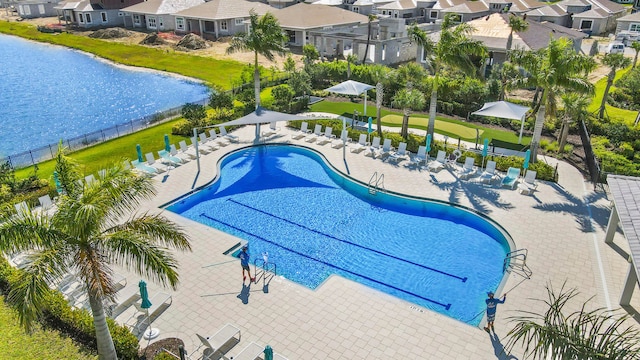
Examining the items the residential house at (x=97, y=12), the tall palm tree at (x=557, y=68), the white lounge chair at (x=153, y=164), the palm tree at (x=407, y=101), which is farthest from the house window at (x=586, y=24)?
the residential house at (x=97, y=12)

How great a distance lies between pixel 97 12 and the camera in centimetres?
7344

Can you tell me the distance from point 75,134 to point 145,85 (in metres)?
13.8

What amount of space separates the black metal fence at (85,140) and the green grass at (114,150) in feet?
1.59

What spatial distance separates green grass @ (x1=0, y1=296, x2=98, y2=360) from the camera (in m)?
12.8

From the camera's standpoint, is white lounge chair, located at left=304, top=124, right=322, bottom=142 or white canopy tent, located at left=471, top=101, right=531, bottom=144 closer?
white canopy tent, located at left=471, top=101, right=531, bottom=144

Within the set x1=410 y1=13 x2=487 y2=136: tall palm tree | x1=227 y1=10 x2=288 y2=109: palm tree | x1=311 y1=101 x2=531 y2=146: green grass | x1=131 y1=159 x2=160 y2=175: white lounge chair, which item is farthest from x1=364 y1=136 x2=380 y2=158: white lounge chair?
x1=131 y1=159 x2=160 y2=175: white lounge chair

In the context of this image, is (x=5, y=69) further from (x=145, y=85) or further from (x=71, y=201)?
(x=71, y=201)

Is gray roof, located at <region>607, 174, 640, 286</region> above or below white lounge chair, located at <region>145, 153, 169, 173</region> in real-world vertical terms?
above

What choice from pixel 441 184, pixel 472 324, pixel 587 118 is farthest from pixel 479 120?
pixel 472 324

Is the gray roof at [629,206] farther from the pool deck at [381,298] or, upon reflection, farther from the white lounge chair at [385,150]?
the white lounge chair at [385,150]

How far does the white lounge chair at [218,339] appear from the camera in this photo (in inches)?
497

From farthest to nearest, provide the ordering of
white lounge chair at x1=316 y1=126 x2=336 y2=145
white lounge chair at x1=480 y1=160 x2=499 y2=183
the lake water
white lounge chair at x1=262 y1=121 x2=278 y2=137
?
the lake water → white lounge chair at x1=262 y1=121 x2=278 y2=137 → white lounge chair at x1=316 y1=126 x2=336 y2=145 → white lounge chair at x1=480 y1=160 x2=499 y2=183

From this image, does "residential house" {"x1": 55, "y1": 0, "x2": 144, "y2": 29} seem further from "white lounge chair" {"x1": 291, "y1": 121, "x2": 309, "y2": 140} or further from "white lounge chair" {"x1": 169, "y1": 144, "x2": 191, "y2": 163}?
"white lounge chair" {"x1": 169, "y1": 144, "x2": 191, "y2": 163}

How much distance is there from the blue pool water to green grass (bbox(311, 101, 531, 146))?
8877 mm
